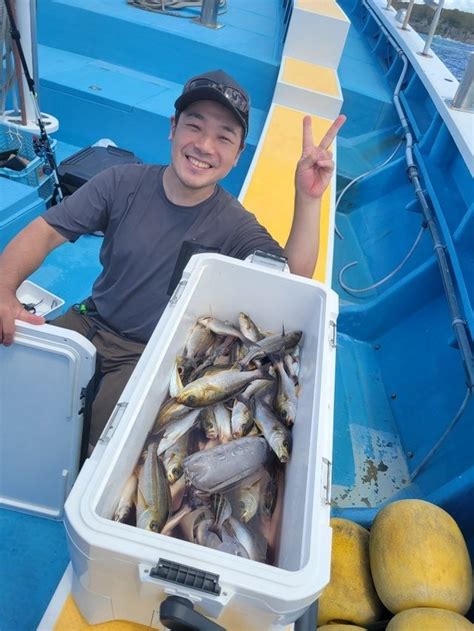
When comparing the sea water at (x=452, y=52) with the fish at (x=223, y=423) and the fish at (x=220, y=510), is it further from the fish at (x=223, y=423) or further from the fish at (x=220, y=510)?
the fish at (x=220, y=510)

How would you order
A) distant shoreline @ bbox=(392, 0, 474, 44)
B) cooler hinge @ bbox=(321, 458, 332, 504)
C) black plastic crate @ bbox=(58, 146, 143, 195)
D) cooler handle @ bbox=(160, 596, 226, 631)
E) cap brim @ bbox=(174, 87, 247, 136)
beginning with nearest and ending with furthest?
cooler handle @ bbox=(160, 596, 226, 631) < cooler hinge @ bbox=(321, 458, 332, 504) < cap brim @ bbox=(174, 87, 247, 136) < black plastic crate @ bbox=(58, 146, 143, 195) < distant shoreline @ bbox=(392, 0, 474, 44)

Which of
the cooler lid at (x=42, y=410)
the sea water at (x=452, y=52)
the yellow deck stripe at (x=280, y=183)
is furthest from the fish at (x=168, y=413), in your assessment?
the sea water at (x=452, y=52)

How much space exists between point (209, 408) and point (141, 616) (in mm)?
538

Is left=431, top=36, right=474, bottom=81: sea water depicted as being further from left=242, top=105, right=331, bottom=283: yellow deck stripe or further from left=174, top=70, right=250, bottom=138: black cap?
left=174, top=70, right=250, bottom=138: black cap

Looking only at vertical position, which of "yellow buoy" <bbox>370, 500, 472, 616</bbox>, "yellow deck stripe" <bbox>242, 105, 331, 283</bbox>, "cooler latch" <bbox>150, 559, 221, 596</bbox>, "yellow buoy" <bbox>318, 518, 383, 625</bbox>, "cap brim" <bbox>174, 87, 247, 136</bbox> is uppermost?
"cap brim" <bbox>174, 87, 247, 136</bbox>

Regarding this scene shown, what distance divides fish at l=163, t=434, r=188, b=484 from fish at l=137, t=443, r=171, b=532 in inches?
0.6

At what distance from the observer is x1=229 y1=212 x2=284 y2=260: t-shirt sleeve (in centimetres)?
177

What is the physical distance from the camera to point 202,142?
65.0 inches

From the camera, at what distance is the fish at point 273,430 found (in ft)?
4.07

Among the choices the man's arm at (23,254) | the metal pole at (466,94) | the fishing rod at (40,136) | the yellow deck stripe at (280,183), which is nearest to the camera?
the man's arm at (23,254)

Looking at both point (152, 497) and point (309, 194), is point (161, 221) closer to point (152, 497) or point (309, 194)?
point (309, 194)

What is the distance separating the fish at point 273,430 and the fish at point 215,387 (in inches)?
3.2

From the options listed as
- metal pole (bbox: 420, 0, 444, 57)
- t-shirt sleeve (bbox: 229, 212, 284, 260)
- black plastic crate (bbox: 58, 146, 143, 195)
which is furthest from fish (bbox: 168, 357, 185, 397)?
metal pole (bbox: 420, 0, 444, 57)

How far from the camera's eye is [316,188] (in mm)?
1719
